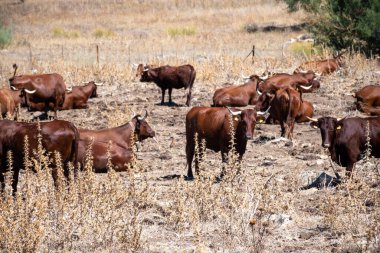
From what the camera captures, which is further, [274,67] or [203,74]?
[274,67]

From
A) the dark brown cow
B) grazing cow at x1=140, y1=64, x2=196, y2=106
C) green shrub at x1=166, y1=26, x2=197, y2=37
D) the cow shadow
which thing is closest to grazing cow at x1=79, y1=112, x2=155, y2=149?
the cow shadow

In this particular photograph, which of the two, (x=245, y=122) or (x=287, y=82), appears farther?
(x=287, y=82)

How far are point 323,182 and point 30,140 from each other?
3957 millimetres

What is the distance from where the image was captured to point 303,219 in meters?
8.79

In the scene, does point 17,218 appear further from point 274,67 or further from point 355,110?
point 274,67

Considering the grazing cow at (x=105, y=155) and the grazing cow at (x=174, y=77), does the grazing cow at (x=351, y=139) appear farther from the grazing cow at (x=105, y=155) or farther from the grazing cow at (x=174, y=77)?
the grazing cow at (x=174, y=77)

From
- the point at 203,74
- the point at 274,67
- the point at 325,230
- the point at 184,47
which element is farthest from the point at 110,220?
the point at 184,47

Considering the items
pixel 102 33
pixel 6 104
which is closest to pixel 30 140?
pixel 6 104

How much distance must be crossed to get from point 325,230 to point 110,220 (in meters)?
2.43

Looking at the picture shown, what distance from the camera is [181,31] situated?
4666 centimetres

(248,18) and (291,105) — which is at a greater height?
(291,105)

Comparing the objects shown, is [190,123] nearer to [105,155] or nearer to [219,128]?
[219,128]

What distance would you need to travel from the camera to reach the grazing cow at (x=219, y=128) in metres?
11.8

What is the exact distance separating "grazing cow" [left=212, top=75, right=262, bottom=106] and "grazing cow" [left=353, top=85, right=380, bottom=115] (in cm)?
284
